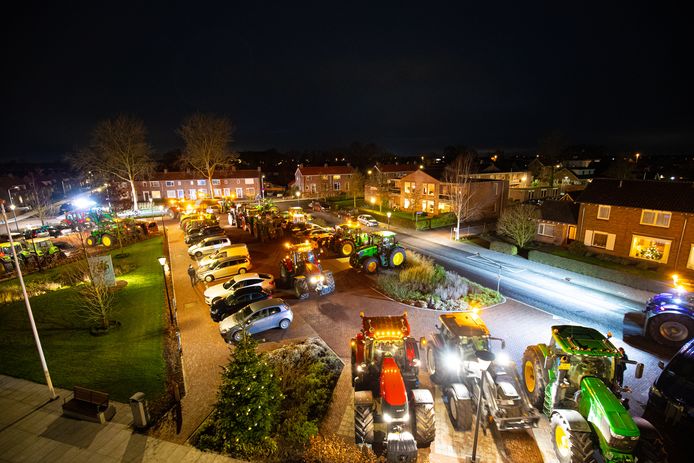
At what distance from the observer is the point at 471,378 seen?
9.62 m

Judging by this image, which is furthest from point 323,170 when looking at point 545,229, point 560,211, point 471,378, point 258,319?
point 471,378

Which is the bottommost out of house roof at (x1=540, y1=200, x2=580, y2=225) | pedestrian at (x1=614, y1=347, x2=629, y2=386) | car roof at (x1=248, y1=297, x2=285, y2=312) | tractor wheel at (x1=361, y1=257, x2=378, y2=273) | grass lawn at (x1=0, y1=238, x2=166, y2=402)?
grass lawn at (x1=0, y1=238, x2=166, y2=402)

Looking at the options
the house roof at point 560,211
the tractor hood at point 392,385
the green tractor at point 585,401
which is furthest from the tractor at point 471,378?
the house roof at point 560,211

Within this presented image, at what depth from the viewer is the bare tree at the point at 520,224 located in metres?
26.9

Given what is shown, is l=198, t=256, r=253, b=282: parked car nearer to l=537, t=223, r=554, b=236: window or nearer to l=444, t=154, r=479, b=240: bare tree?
l=444, t=154, r=479, b=240: bare tree

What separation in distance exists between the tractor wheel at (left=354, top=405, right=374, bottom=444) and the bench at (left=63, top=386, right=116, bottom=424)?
23.4 ft

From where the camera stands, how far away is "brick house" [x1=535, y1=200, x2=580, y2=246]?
27859mm

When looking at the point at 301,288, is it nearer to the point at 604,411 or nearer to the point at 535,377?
the point at 535,377

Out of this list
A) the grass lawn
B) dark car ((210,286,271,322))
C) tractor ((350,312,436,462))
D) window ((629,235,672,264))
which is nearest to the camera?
tractor ((350,312,436,462))

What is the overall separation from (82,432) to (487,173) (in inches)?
2135

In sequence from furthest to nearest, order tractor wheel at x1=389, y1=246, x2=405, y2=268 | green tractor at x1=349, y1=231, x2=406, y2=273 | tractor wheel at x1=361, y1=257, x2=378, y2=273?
tractor wheel at x1=389, y1=246, x2=405, y2=268
green tractor at x1=349, y1=231, x2=406, y2=273
tractor wheel at x1=361, y1=257, x2=378, y2=273

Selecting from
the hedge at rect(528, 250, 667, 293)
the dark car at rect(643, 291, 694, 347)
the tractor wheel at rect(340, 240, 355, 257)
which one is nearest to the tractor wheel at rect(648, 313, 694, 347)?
the dark car at rect(643, 291, 694, 347)

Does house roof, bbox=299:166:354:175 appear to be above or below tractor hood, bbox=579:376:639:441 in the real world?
above

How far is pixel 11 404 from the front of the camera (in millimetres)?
10289
